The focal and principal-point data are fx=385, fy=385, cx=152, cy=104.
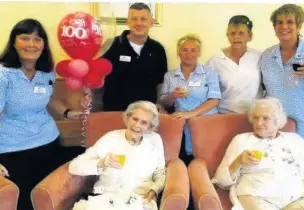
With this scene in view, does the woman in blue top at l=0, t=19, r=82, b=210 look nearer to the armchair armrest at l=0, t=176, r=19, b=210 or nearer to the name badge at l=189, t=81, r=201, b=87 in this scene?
the armchair armrest at l=0, t=176, r=19, b=210

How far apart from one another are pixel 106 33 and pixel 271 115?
3.58 ft

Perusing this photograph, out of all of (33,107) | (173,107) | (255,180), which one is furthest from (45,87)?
(255,180)

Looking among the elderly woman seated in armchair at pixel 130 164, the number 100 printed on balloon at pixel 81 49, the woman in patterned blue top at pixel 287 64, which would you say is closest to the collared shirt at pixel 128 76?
the number 100 printed on balloon at pixel 81 49

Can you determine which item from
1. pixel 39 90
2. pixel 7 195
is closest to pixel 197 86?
pixel 39 90

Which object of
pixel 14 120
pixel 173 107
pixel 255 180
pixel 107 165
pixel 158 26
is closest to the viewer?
pixel 107 165

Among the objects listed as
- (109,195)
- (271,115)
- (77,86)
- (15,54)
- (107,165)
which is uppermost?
(15,54)

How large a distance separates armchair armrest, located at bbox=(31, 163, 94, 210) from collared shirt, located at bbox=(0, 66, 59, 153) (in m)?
0.32

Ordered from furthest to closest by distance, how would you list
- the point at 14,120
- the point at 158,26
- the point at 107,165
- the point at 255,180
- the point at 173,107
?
the point at 158,26
the point at 173,107
the point at 14,120
the point at 255,180
the point at 107,165

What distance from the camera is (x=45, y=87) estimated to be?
235 centimetres

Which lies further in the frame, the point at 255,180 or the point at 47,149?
the point at 47,149

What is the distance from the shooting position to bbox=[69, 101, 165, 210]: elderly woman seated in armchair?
198cm

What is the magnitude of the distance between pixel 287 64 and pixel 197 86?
589 millimetres

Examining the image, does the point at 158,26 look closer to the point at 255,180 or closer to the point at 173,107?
the point at 173,107

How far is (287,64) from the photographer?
2.45m
